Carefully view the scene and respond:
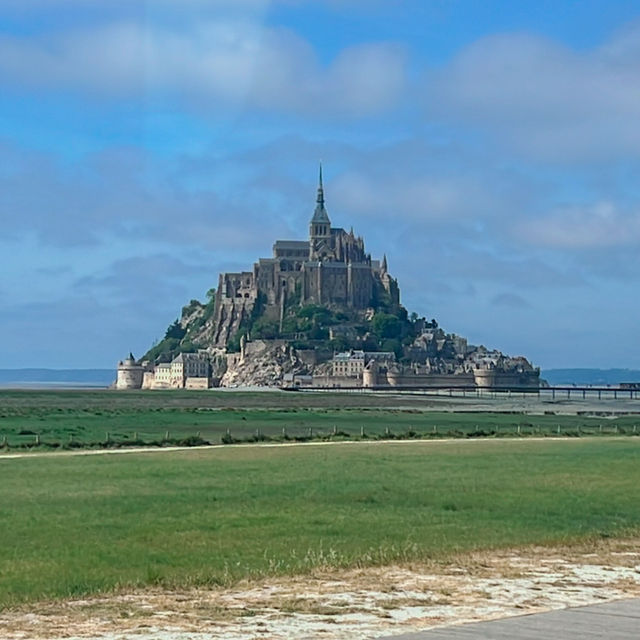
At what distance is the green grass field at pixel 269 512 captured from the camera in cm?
1441

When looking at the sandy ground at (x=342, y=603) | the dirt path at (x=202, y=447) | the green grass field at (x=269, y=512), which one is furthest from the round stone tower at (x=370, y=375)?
the sandy ground at (x=342, y=603)

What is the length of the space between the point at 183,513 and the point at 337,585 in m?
8.19

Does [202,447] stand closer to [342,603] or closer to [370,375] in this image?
[342,603]

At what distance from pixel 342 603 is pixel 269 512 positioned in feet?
30.2

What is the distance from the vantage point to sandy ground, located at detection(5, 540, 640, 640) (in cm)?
984

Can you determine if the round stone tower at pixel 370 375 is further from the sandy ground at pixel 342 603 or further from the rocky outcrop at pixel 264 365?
the sandy ground at pixel 342 603

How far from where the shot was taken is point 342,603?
36.2ft

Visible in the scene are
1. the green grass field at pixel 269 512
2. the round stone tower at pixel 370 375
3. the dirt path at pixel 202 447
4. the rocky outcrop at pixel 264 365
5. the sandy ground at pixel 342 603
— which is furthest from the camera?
the rocky outcrop at pixel 264 365

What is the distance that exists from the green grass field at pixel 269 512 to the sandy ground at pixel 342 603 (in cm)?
98

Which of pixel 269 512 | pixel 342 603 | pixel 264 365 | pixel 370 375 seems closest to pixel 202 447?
pixel 269 512

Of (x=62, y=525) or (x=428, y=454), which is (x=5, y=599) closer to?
(x=62, y=525)

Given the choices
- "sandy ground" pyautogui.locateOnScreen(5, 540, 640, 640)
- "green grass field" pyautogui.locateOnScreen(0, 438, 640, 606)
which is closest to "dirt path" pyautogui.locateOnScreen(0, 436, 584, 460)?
"green grass field" pyautogui.locateOnScreen(0, 438, 640, 606)

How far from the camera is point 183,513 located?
65.7 feet

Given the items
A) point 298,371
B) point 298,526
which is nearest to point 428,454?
point 298,526
